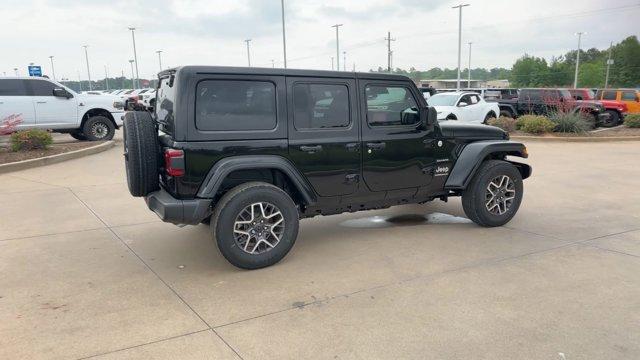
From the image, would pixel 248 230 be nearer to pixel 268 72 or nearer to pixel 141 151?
pixel 141 151

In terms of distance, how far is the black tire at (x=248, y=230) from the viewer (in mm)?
4238

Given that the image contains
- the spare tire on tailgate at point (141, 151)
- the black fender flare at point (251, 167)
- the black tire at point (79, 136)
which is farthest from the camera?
the black tire at point (79, 136)

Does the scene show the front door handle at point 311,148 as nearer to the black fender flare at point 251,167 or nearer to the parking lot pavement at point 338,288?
the black fender flare at point 251,167

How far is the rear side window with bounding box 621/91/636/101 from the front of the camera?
Answer: 19992 millimetres

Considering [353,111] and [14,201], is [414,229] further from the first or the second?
[14,201]

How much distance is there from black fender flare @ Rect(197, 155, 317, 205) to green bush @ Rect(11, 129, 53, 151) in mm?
8611

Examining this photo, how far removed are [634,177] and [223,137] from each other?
7808 millimetres

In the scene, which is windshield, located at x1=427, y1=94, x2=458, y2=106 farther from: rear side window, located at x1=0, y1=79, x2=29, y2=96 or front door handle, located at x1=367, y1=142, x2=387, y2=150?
rear side window, located at x1=0, y1=79, x2=29, y2=96

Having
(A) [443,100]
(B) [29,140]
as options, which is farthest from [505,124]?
(B) [29,140]

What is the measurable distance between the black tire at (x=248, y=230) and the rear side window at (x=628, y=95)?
2034cm

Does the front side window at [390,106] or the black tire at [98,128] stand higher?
the front side window at [390,106]

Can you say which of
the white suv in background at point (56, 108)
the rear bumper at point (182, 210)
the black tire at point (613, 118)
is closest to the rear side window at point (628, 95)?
the black tire at point (613, 118)

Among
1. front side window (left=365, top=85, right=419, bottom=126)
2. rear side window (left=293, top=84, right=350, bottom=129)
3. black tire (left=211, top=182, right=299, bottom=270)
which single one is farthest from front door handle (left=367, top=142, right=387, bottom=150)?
black tire (left=211, top=182, right=299, bottom=270)

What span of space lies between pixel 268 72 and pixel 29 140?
8749 mm
